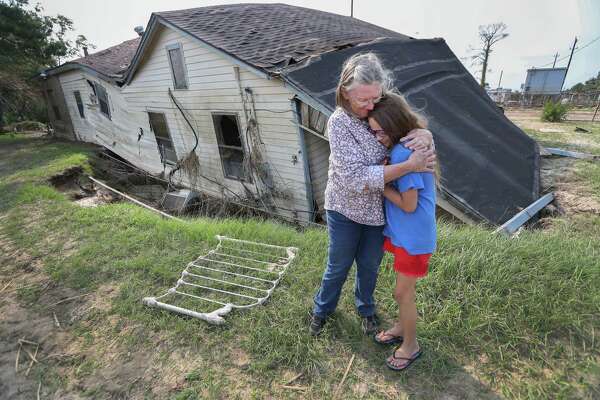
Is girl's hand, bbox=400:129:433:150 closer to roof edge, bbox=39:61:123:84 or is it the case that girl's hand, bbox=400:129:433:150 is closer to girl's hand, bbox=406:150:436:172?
girl's hand, bbox=406:150:436:172

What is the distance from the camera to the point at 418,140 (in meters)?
1.53

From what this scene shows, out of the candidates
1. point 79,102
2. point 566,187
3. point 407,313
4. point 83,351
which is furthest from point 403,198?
point 79,102

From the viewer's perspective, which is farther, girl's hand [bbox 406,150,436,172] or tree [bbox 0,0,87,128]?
tree [bbox 0,0,87,128]

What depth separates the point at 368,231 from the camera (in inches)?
76.8

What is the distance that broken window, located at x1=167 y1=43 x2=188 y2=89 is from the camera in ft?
23.8

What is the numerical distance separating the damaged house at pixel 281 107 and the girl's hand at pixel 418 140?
2988 millimetres

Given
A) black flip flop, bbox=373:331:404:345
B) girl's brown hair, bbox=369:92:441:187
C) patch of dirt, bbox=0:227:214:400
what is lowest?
patch of dirt, bbox=0:227:214:400

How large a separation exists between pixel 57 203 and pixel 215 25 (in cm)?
491

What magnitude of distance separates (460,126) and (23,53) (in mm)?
23119

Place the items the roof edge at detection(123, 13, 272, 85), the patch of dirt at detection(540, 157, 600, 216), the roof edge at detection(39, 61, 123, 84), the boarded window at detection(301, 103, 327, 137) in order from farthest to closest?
the roof edge at detection(39, 61, 123, 84)
the roof edge at detection(123, 13, 272, 85)
the boarded window at detection(301, 103, 327, 137)
the patch of dirt at detection(540, 157, 600, 216)

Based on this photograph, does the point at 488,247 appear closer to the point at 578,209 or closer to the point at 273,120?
the point at 578,209

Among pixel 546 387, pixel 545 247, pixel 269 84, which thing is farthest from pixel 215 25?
pixel 546 387

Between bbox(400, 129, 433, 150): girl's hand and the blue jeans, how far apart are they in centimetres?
58

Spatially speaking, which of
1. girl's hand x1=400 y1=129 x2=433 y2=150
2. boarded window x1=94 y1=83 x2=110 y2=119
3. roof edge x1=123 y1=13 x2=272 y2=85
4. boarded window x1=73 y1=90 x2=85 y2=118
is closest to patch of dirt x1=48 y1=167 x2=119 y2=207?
roof edge x1=123 y1=13 x2=272 y2=85
